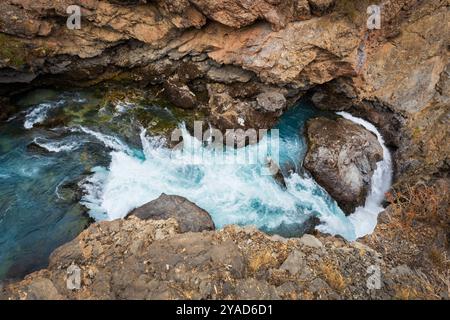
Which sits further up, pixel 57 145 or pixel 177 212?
pixel 57 145

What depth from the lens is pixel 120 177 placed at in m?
11.2

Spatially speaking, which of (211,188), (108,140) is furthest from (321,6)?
(108,140)

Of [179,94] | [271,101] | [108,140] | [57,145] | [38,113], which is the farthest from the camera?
[179,94]

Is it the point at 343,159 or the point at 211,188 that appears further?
the point at 343,159

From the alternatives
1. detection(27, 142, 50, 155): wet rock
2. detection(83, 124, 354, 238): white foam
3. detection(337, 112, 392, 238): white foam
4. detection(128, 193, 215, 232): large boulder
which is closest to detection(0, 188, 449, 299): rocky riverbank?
detection(128, 193, 215, 232): large boulder

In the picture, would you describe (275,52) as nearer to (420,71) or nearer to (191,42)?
(191,42)

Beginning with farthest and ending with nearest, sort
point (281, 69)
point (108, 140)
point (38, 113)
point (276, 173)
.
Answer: point (281, 69) < point (38, 113) < point (276, 173) < point (108, 140)

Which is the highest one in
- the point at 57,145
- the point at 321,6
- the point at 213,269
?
the point at 321,6

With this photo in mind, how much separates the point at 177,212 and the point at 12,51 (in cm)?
796

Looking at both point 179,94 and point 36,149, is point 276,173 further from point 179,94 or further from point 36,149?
point 36,149

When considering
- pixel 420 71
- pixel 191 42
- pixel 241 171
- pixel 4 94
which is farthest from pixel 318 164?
pixel 4 94
